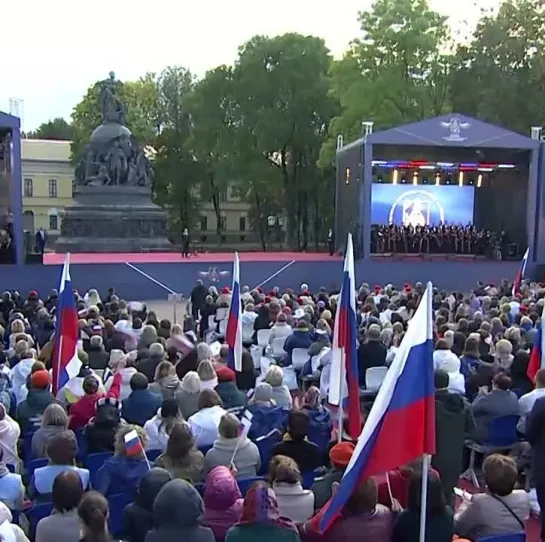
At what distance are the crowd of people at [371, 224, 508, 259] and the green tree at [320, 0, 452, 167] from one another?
997 centimetres

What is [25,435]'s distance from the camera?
21.8 feet

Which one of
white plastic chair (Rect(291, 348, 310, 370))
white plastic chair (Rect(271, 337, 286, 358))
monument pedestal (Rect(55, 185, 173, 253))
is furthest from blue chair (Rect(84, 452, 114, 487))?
monument pedestal (Rect(55, 185, 173, 253))

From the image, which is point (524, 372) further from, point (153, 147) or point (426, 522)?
point (153, 147)

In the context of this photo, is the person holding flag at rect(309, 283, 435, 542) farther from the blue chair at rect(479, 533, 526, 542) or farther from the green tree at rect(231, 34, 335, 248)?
the green tree at rect(231, 34, 335, 248)

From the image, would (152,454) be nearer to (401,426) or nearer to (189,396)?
(189,396)

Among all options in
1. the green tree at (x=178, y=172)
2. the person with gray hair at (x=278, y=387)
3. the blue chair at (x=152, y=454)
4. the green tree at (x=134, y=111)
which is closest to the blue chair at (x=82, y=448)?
the blue chair at (x=152, y=454)

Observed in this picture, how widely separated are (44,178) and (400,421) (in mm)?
69755

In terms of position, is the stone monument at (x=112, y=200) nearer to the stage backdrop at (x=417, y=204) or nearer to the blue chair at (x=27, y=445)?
the stage backdrop at (x=417, y=204)

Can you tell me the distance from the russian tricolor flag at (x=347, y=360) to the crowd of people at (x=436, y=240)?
21774 millimetres

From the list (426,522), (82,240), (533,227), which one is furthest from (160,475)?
(82,240)

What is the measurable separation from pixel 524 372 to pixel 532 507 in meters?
1.79

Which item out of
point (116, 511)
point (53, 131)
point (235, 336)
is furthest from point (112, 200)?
point (53, 131)

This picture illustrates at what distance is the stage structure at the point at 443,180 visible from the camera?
2622 cm

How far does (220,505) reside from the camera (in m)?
4.08
